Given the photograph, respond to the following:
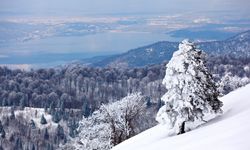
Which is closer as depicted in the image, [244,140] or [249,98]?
[244,140]

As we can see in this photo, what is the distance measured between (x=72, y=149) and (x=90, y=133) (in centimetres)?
1010

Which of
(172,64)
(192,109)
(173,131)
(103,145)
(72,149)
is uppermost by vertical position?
(172,64)

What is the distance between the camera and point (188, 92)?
31203 mm

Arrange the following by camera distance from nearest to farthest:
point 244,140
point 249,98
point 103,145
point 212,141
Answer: point 244,140, point 212,141, point 249,98, point 103,145

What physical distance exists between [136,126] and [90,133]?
549 centimetres

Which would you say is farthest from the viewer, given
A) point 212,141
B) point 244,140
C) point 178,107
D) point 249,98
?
point 249,98

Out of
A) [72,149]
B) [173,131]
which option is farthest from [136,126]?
[173,131]

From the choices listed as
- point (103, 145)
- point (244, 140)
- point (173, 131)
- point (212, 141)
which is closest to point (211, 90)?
point (173, 131)

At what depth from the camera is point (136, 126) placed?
53656mm

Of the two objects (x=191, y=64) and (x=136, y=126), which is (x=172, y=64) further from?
(x=136, y=126)

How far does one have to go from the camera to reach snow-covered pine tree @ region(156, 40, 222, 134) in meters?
31.3

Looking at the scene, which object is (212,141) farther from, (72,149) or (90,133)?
(72,149)

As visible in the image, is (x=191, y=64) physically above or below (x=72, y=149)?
above

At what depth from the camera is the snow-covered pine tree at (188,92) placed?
1233 inches
